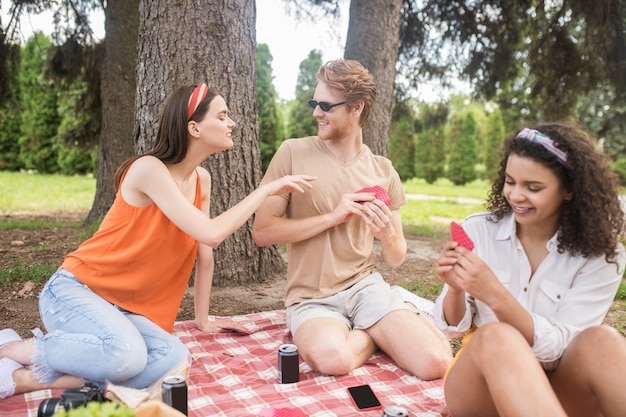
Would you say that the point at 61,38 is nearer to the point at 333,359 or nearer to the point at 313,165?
the point at 313,165

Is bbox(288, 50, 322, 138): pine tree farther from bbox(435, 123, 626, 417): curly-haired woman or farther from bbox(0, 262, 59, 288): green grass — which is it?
bbox(435, 123, 626, 417): curly-haired woman

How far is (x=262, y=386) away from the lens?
2660 millimetres

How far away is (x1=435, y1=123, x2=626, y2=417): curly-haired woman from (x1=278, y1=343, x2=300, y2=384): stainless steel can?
77cm

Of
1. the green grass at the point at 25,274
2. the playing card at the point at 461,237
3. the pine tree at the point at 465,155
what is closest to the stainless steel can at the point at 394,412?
the playing card at the point at 461,237

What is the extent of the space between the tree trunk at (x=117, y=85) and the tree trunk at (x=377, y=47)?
104 inches

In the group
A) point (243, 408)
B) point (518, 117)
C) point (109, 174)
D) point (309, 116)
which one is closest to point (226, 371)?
point (243, 408)

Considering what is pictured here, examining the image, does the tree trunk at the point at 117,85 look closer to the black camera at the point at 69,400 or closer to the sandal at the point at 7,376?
the sandal at the point at 7,376

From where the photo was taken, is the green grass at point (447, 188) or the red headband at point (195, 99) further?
the green grass at point (447, 188)

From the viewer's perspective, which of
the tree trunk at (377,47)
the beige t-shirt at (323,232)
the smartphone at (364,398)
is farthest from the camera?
the tree trunk at (377,47)

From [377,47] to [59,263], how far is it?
402cm

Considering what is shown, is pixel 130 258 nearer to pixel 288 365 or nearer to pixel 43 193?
pixel 288 365

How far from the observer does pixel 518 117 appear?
68.3 ft

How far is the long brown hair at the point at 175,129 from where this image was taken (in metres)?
2.68

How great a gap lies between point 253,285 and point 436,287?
166cm
